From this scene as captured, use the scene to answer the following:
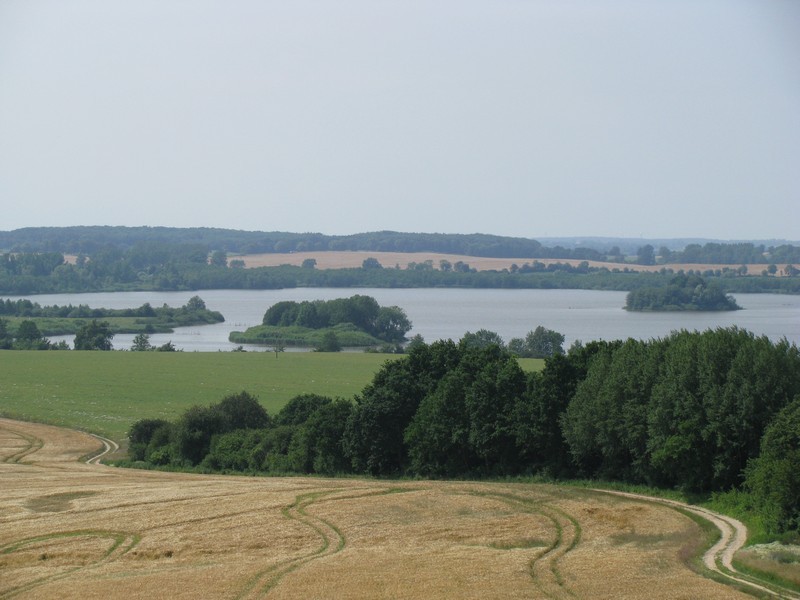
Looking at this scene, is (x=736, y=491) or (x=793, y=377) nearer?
(x=736, y=491)

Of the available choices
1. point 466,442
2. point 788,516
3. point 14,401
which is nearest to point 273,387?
point 14,401

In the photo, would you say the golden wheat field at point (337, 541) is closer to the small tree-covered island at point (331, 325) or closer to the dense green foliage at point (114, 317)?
the small tree-covered island at point (331, 325)

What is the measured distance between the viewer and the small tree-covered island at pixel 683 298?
13838cm

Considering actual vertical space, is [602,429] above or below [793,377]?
below

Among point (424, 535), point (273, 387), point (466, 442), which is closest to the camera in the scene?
point (424, 535)

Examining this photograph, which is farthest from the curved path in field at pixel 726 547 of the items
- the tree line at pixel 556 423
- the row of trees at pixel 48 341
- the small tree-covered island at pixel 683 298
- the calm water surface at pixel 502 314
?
A: the small tree-covered island at pixel 683 298

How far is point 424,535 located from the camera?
25141 mm

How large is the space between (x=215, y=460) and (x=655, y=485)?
18.6 m

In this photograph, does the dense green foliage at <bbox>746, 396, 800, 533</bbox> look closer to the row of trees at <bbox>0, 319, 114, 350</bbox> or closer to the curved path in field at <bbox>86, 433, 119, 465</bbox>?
the curved path in field at <bbox>86, 433, 119, 465</bbox>

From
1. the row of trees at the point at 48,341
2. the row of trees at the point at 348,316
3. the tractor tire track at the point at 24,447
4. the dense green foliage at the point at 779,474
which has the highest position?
the dense green foliage at the point at 779,474

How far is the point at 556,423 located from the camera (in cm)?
3641

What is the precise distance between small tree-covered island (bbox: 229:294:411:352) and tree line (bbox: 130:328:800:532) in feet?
208

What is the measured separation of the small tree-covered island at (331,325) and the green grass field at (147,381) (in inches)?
897

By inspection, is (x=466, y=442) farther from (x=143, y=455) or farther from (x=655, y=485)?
(x=143, y=455)
